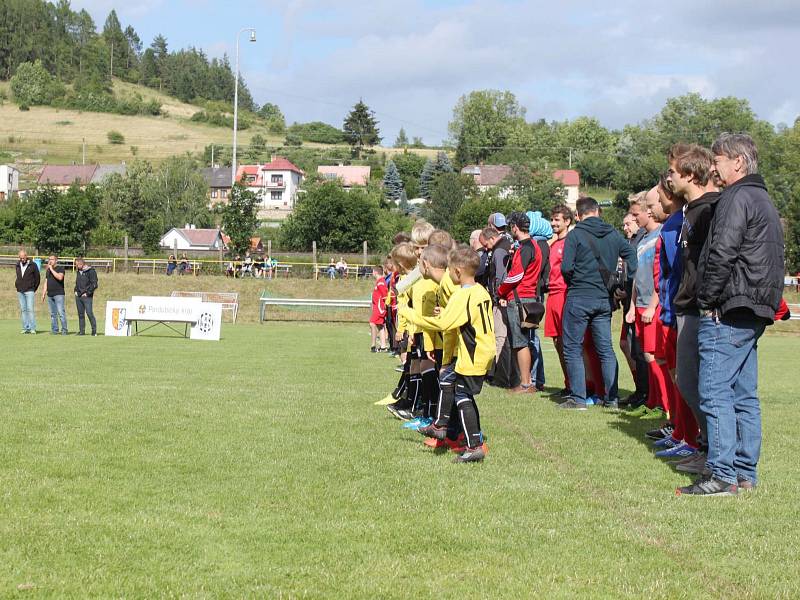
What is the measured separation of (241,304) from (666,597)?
42.7 m

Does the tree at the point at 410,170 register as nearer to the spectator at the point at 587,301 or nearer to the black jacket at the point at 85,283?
the black jacket at the point at 85,283

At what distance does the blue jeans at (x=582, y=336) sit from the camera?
1066cm

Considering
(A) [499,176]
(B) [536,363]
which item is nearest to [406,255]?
(B) [536,363]

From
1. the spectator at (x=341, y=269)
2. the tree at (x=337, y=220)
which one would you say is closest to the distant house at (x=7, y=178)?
the tree at (x=337, y=220)

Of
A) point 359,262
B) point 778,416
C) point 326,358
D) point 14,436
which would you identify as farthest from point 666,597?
point 359,262

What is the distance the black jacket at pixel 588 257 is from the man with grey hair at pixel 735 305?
163 inches

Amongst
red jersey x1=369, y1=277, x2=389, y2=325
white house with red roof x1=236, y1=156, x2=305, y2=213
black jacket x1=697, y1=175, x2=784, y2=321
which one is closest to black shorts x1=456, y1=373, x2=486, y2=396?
black jacket x1=697, y1=175, x2=784, y2=321

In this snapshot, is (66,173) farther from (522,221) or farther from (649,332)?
Result: (649,332)

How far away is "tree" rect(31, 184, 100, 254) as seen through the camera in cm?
6744

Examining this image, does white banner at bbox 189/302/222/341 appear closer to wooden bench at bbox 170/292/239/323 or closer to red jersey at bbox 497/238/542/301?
wooden bench at bbox 170/292/239/323

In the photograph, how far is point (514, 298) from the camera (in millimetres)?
11930

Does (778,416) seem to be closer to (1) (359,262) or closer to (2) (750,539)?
(2) (750,539)

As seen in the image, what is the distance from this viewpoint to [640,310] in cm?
962

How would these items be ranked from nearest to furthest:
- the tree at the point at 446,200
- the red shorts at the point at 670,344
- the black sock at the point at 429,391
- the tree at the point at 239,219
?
the red shorts at the point at 670,344
the black sock at the point at 429,391
the tree at the point at 239,219
the tree at the point at 446,200
